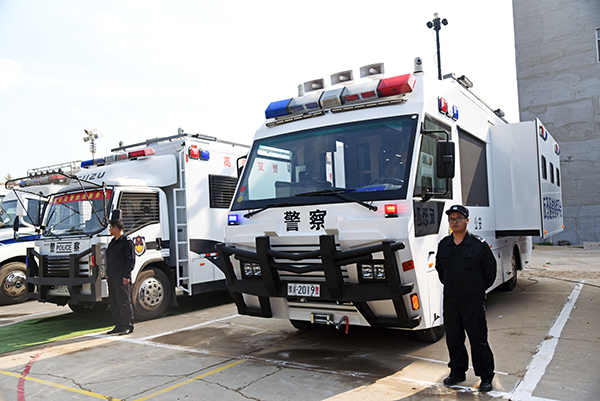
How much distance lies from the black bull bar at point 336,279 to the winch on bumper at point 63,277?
3153 mm

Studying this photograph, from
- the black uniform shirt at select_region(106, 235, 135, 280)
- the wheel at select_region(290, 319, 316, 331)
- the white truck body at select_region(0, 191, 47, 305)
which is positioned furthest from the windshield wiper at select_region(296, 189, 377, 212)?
the white truck body at select_region(0, 191, 47, 305)

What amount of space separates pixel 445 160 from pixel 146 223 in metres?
5.41

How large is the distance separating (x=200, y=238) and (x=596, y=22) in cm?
2056

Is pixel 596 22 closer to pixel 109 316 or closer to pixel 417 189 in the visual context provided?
pixel 417 189

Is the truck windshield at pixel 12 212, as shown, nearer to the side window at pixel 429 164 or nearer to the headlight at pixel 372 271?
the headlight at pixel 372 271

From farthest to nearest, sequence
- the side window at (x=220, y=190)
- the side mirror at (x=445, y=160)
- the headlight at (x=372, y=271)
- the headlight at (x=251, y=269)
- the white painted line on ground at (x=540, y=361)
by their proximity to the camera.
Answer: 1. the side window at (x=220, y=190)
2. the headlight at (x=251, y=269)
3. the side mirror at (x=445, y=160)
4. the headlight at (x=372, y=271)
5. the white painted line on ground at (x=540, y=361)

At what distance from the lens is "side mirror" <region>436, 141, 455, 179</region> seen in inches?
198

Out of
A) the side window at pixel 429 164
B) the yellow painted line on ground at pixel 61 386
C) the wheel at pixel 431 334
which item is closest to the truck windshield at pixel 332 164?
the side window at pixel 429 164

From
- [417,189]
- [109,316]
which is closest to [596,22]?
[417,189]

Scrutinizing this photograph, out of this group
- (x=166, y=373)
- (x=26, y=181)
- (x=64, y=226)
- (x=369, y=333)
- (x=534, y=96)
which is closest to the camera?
(x=166, y=373)

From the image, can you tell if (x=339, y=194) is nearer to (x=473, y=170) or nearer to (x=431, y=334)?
(x=431, y=334)

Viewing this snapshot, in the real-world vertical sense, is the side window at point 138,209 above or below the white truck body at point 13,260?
above

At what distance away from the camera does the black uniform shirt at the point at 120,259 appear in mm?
7320

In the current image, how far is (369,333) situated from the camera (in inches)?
265
